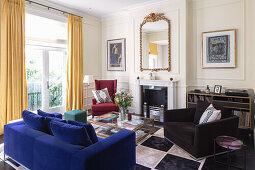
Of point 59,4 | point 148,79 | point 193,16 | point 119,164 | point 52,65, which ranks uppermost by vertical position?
point 59,4

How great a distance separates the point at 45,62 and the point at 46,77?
428 mm

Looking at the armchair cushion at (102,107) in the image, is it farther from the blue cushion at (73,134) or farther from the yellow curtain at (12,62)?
the blue cushion at (73,134)

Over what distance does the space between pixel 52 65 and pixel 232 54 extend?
15.8 ft

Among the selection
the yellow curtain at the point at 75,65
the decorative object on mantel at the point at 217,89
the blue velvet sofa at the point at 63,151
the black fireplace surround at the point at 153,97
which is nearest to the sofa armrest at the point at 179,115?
the decorative object on mantel at the point at 217,89

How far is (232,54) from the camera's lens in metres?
4.11

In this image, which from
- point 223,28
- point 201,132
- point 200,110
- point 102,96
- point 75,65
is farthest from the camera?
point 75,65

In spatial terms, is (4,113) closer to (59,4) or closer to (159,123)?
(59,4)

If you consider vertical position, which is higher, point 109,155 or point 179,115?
point 179,115

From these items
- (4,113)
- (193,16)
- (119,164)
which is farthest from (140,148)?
(193,16)

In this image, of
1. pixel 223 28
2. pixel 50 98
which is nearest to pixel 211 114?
pixel 223 28

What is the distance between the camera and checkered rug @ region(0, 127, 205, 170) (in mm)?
2486

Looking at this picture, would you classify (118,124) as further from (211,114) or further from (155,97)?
(155,97)

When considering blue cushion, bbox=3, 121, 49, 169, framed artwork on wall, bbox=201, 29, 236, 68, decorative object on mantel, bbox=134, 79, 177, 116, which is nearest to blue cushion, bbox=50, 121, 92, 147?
blue cushion, bbox=3, 121, 49, 169

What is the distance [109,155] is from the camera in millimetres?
1864
